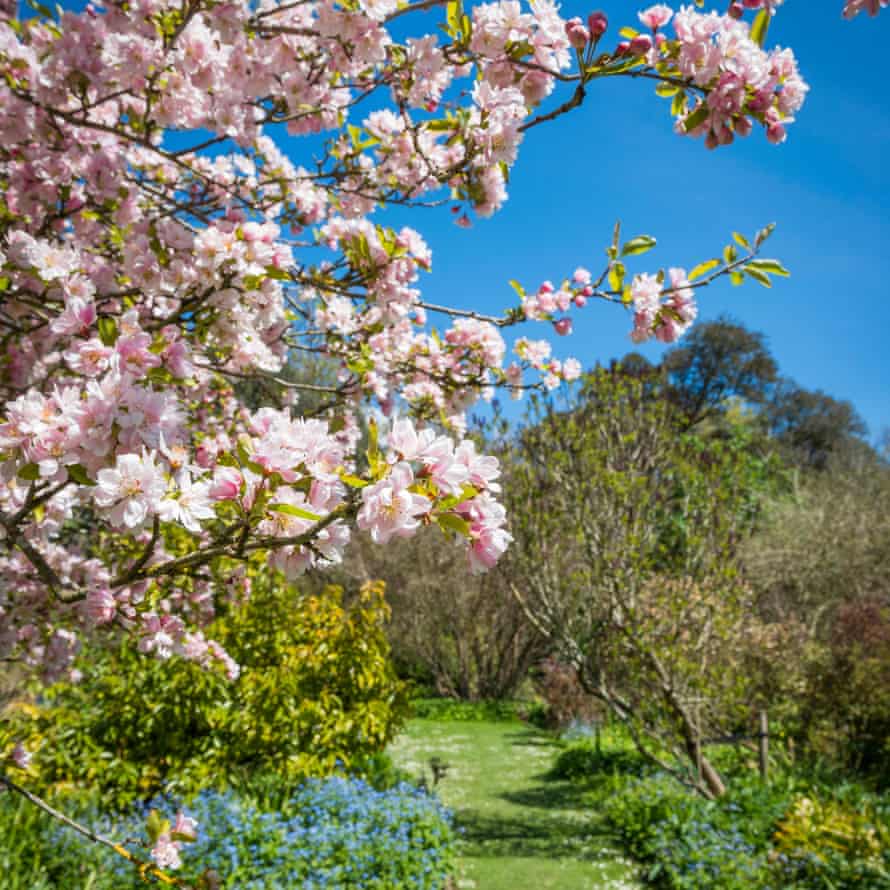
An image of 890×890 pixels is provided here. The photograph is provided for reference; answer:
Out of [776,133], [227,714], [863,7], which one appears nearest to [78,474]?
[776,133]

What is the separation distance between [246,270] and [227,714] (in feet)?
13.3

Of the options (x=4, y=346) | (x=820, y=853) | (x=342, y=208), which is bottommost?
(x=820, y=853)

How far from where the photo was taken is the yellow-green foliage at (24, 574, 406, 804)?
4.73 metres

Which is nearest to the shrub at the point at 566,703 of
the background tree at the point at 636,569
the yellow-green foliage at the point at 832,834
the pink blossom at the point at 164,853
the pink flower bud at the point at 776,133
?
the background tree at the point at 636,569

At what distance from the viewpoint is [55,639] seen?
141 inches

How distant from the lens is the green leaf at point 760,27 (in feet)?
5.35

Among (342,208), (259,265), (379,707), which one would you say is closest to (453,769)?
(379,707)

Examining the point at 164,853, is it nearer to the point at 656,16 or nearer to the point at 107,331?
the point at 107,331

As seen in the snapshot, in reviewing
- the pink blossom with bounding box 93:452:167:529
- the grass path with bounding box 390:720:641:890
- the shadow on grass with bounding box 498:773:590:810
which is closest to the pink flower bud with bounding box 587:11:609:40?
the pink blossom with bounding box 93:452:167:529

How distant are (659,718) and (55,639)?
211 inches

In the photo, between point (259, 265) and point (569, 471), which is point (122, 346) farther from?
point (569, 471)

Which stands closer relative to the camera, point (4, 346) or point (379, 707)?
point (4, 346)

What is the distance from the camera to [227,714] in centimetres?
475

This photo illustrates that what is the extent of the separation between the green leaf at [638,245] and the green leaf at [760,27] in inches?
23.3
